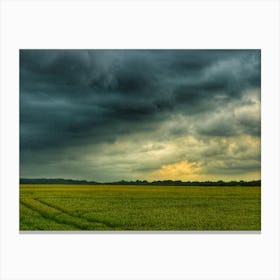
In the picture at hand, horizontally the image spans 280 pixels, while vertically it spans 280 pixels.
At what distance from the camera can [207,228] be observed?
15273 mm

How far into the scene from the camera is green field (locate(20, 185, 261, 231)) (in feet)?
50.4

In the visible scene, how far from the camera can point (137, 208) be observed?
15.8m

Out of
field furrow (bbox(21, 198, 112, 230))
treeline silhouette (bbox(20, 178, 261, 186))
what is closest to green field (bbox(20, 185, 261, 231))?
field furrow (bbox(21, 198, 112, 230))

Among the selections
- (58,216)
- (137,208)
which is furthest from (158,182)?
(58,216)

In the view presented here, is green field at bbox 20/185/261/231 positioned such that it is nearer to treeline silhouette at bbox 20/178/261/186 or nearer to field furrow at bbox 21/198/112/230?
field furrow at bbox 21/198/112/230

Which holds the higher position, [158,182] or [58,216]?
[158,182]

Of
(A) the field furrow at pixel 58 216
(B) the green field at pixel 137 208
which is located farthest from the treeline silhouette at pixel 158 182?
(A) the field furrow at pixel 58 216

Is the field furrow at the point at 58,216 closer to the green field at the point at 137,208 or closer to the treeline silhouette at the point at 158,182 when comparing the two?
the green field at the point at 137,208

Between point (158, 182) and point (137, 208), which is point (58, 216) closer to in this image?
point (137, 208)

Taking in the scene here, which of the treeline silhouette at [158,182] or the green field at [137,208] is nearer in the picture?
the green field at [137,208]

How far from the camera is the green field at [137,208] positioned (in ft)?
50.4

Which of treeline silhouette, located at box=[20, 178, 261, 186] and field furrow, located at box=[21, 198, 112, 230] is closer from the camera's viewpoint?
field furrow, located at box=[21, 198, 112, 230]
